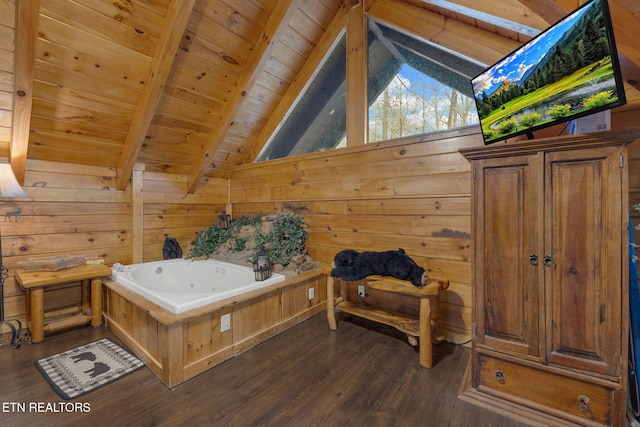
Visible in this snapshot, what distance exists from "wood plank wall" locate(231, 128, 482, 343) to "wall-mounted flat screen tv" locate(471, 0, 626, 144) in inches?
23.5

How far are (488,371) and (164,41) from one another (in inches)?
127

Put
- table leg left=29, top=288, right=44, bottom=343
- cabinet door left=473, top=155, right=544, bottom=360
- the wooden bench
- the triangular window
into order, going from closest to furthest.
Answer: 1. cabinet door left=473, top=155, right=544, bottom=360
2. the wooden bench
3. table leg left=29, top=288, right=44, bottom=343
4. the triangular window

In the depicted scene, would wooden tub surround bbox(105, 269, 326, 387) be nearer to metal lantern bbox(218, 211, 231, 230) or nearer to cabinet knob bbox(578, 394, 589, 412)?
metal lantern bbox(218, 211, 231, 230)

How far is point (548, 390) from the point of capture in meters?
1.54

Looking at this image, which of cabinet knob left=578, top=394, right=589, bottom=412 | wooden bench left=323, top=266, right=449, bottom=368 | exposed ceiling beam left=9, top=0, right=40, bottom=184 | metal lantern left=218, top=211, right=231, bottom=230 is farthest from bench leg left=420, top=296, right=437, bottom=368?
exposed ceiling beam left=9, top=0, right=40, bottom=184

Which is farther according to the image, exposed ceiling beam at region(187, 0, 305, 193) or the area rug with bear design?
exposed ceiling beam at region(187, 0, 305, 193)

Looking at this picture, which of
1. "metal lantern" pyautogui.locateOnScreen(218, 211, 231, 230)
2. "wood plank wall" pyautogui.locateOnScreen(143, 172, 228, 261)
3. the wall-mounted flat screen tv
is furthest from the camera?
"metal lantern" pyautogui.locateOnScreen(218, 211, 231, 230)

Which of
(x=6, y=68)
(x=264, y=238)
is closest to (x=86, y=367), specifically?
(x=264, y=238)

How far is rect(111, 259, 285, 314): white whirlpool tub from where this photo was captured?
8.94 feet

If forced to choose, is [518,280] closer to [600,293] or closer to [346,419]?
[600,293]

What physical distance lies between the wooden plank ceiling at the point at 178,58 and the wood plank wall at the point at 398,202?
807 mm

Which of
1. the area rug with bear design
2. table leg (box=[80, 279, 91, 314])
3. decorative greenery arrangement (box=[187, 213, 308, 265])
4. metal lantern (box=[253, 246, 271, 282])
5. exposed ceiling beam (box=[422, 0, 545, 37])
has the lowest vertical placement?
the area rug with bear design

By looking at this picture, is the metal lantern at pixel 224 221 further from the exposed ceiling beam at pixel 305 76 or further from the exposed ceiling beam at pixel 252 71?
the exposed ceiling beam at pixel 305 76

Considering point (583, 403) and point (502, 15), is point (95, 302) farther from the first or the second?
point (502, 15)
